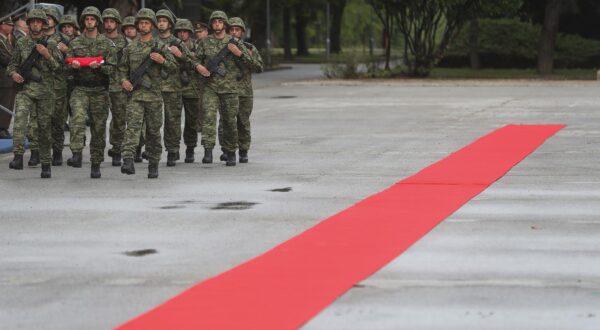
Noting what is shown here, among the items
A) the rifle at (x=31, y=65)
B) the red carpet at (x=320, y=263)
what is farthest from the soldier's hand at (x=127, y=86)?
the red carpet at (x=320, y=263)

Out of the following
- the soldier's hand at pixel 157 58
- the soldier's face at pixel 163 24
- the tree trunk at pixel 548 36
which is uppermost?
the soldier's face at pixel 163 24

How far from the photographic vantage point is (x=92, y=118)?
1664cm

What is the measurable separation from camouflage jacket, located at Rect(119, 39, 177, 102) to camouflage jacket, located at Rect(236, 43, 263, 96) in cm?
133

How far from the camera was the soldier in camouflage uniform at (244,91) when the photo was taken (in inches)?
679

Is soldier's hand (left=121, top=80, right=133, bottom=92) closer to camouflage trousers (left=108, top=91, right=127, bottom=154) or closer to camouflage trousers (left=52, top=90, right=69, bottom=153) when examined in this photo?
camouflage trousers (left=108, top=91, right=127, bottom=154)

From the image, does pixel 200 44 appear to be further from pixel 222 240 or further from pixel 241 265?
pixel 241 265

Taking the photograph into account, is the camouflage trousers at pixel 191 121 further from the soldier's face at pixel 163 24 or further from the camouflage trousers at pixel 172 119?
the soldier's face at pixel 163 24

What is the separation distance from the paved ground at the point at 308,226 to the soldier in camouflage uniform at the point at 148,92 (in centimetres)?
38

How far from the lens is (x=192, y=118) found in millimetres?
18156

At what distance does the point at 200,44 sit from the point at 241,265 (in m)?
7.51

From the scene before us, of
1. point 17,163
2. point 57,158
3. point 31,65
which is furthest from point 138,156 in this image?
point 31,65

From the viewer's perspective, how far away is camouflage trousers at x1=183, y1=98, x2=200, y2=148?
1798cm

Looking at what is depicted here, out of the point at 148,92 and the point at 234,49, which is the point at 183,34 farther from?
the point at 148,92

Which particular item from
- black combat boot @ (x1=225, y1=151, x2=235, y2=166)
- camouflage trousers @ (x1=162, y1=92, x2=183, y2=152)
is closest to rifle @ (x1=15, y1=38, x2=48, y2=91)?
camouflage trousers @ (x1=162, y1=92, x2=183, y2=152)
